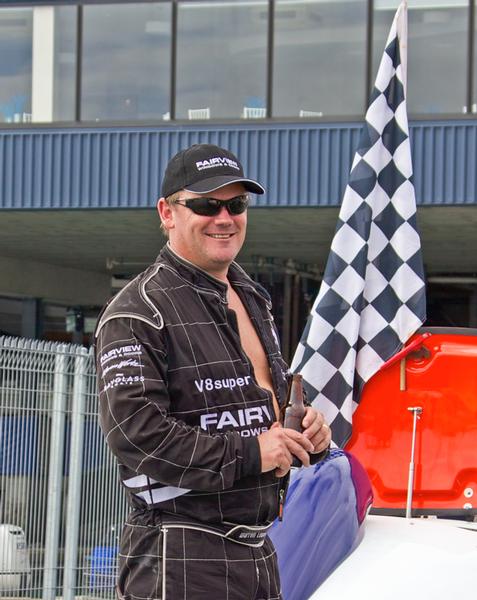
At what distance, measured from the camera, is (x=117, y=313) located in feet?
7.98

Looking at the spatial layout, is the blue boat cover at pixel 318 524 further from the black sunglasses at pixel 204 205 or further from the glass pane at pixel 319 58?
the glass pane at pixel 319 58

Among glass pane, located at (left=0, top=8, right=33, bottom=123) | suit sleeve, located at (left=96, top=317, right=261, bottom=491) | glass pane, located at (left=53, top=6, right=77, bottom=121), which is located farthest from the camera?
glass pane, located at (left=0, top=8, right=33, bottom=123)

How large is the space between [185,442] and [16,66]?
539 inches

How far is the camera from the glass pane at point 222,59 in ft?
47.6

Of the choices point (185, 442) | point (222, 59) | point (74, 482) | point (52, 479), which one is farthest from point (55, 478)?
point (222, 59)

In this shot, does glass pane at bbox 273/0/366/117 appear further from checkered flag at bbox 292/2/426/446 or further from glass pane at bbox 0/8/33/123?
checkered flag at bbox 292/2/426/446

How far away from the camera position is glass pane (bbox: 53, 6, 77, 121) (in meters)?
15.0

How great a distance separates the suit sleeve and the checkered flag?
3409 mm

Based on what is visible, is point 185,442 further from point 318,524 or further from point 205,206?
point 318,524

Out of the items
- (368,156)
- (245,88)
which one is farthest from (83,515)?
(245,88)

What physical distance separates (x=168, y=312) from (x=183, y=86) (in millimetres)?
12536

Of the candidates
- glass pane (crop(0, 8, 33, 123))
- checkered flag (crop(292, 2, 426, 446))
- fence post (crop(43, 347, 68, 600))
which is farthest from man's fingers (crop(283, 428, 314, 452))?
glass pane (crop(0, 8, 33, 123))

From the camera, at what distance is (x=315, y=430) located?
8.28 ft

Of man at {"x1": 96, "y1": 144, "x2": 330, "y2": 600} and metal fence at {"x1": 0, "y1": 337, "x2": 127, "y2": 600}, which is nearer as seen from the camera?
man at {"x1": 96, "y1": 144, "x2": 330, "y2": 600}
